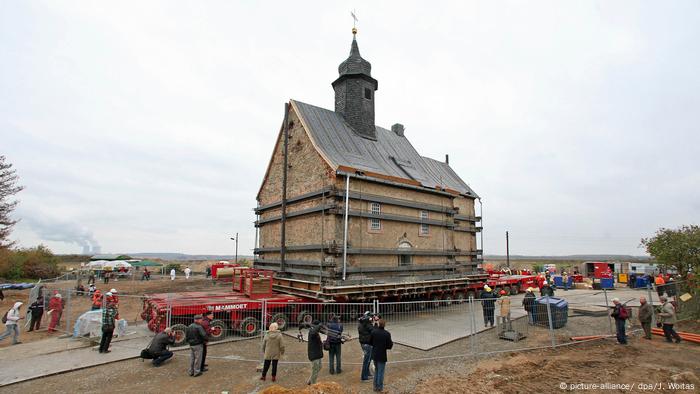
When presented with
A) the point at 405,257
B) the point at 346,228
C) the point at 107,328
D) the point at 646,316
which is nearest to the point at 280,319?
the point at 346,228

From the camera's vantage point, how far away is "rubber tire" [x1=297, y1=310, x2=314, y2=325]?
13.5 metres

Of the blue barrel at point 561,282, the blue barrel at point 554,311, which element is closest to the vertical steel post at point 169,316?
the blue barrel at point 554,311

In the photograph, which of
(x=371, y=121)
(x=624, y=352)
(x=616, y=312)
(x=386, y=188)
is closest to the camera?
(x=624, y=352)

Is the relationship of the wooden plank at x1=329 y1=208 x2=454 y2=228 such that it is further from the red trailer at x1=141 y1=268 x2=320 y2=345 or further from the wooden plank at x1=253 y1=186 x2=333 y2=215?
the red trailer at x1=141 y1=268 x2=320 y2=345

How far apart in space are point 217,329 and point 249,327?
1.11m

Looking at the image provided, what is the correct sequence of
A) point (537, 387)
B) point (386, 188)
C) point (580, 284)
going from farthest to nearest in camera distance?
point (580, 284), point (386, 188), point (537, 387)

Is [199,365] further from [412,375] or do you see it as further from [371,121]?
[371,121]

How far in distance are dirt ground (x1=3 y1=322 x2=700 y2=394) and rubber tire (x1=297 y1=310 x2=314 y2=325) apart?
2.66 meters

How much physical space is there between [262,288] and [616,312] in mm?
12356

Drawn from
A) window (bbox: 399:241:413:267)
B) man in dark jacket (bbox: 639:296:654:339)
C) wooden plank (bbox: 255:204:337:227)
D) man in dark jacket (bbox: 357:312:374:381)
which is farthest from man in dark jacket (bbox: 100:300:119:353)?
man in dark jacket (bbox: 639:296:654:339)

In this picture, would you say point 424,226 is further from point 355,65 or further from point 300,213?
point 355,65

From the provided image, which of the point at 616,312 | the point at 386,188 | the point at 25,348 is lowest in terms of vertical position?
the point at 25,348

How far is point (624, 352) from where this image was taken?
10523 millimetres

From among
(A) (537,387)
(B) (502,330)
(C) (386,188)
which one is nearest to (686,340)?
(B) (502,330)
